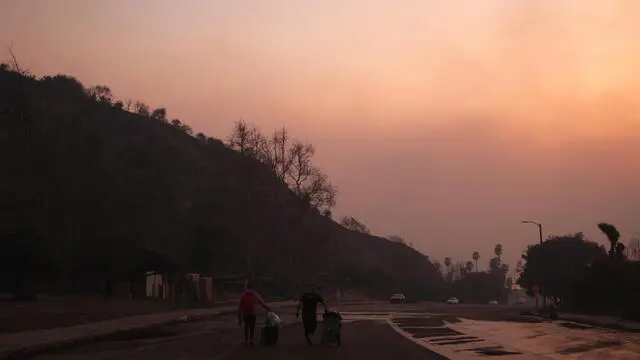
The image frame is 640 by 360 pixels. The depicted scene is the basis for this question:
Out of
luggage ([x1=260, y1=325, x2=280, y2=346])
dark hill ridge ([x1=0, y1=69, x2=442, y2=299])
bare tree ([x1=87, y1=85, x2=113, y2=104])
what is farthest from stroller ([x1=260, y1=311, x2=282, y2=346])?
bare tree ([x1=87, y1=85, x2=113, y2=104])

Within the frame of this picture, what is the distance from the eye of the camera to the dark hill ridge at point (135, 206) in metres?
55.9

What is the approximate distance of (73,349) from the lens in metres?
23.7

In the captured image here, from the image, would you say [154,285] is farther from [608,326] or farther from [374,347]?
[374,347]

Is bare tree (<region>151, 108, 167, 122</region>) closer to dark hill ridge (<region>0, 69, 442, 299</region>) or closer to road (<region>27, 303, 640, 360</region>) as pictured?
dark hill ridge (<region>0, 69, 442, 299</region>)

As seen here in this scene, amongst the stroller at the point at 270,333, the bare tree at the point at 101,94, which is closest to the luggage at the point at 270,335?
the stroller at the point at 270,333

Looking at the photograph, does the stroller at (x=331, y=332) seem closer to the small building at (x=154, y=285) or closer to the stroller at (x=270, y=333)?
the stroller at (x=270, y=333)

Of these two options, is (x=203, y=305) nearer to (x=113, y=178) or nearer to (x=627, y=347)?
(x=113, y=178)

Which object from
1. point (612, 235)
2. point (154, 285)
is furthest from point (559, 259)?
point (154, 285)

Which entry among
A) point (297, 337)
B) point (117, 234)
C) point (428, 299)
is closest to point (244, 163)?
point (117, 234)

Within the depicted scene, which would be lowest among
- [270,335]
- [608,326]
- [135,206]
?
[608,326]

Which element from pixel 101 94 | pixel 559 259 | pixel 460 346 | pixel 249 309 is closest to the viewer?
pixel 460 346

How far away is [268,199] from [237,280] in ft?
39.5

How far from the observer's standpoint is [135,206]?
3219 inches

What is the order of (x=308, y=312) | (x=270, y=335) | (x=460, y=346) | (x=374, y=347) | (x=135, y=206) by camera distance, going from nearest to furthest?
(x=374, y=347)
(x=270, y=335)
(x=460, y=346)
(x=308, y=312)
(x=135, y=206)
